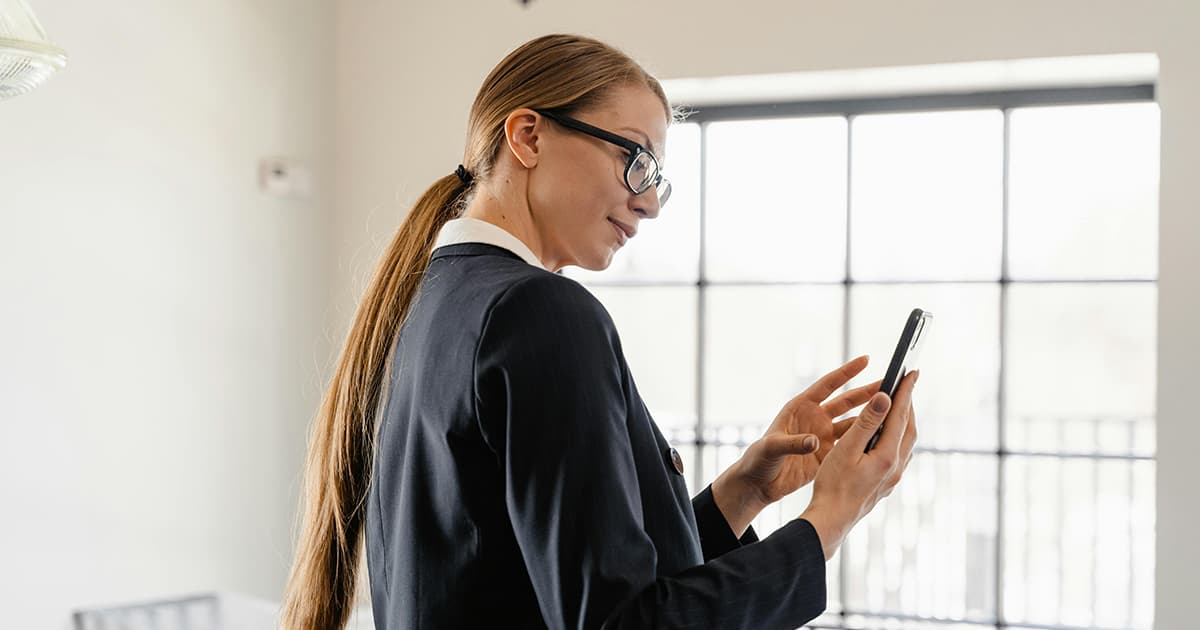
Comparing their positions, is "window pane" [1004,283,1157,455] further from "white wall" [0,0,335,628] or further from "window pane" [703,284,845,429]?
"white wall" [0,0,335,628]

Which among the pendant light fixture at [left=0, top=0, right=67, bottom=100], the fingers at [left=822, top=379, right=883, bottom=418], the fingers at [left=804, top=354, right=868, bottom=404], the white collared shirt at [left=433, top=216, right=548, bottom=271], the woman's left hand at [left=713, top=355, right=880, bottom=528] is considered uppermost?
the pendant light fixture at [left=0, top=0, right=67, bottom=100]

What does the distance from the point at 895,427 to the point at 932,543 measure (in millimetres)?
4730

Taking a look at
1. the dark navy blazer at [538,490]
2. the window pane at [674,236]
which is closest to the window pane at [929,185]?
the window pane at [674,236]

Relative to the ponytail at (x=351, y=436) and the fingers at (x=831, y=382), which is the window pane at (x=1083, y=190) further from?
the ponytail at (x=351, y=436)

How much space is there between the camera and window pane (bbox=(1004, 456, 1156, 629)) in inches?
211

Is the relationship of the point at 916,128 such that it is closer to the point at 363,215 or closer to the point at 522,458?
the point at 363,215

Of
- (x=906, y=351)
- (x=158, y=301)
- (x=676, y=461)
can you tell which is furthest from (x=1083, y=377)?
(x=676, y=461)

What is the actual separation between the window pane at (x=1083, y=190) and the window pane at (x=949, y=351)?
14.7 inches

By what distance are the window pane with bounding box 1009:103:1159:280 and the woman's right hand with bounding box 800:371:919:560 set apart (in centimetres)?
225

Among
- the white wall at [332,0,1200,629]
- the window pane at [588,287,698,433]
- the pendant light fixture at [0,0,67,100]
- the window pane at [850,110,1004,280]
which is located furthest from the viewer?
the window pane at [588,287,698,433]

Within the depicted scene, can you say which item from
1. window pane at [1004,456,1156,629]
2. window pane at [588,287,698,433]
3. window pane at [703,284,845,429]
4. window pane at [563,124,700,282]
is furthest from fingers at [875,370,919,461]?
window pane at [1004,456,1156,629]

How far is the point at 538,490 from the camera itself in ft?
2.87

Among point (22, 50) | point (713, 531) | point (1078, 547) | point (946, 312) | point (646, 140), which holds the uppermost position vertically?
point (22, 50)

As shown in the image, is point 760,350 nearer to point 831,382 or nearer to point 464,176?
point 831,382
